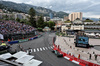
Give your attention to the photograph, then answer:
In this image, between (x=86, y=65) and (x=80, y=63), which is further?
(x=80, y=63)

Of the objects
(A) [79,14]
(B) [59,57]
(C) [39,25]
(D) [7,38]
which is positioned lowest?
(B) [59,57]

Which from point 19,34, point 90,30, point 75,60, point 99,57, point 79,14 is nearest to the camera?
point 75,60

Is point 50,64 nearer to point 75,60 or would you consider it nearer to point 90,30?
point 75,60

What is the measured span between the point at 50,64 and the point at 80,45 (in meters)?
13.0

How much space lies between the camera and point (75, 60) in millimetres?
15273

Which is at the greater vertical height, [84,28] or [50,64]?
[84,28]

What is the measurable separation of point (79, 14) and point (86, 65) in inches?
6573

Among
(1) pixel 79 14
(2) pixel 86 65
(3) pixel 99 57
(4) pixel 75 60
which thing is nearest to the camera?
(2) pixel 86 65

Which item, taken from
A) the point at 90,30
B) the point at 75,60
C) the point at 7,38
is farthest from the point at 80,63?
the point at 90,30

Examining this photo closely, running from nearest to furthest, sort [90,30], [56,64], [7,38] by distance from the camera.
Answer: [56,64]
[7,38]
[90,30]

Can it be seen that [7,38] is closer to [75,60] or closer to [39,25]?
[75,60]

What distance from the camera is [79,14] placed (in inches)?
6398

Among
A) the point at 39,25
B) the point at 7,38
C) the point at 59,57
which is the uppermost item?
the point at 39,25

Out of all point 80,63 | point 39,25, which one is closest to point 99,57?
point 80,63
